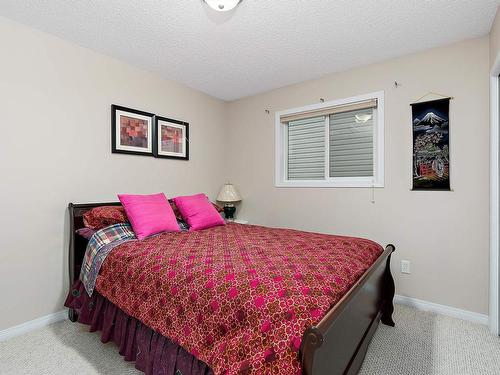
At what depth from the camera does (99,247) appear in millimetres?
2148

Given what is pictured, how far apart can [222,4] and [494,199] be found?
2560mm

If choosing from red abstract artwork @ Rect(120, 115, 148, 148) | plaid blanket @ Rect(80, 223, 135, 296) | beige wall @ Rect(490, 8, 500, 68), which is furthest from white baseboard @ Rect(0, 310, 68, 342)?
beige wall @ Rect(490, 8, 500, 68)

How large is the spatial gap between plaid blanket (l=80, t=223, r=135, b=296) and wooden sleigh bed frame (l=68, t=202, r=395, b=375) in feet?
0.87

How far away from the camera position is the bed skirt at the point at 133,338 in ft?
4.71

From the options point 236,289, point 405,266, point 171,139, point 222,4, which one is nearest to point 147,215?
point 171,139

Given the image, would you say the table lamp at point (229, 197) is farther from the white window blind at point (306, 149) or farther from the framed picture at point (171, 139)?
the white window blind at point (306, 149)

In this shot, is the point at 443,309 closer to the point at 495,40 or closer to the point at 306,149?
the point at 306,149

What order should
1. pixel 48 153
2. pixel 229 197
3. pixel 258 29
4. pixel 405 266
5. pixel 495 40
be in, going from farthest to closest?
pixel 229 197
pixel 405 266
pixel 48 153
pixel 258 29
pixel 495 40

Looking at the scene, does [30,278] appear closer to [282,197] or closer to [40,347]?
[40,347]

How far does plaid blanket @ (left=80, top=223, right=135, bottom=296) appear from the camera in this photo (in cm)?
208

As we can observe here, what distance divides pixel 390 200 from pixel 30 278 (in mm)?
3414

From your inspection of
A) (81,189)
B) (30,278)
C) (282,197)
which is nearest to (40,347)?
(30,278)

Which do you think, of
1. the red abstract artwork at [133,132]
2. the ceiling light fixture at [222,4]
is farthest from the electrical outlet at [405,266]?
the red abstract artwork at [133,132]

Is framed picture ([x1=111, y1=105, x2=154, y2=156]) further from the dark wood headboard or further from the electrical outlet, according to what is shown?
the electrical outlet
